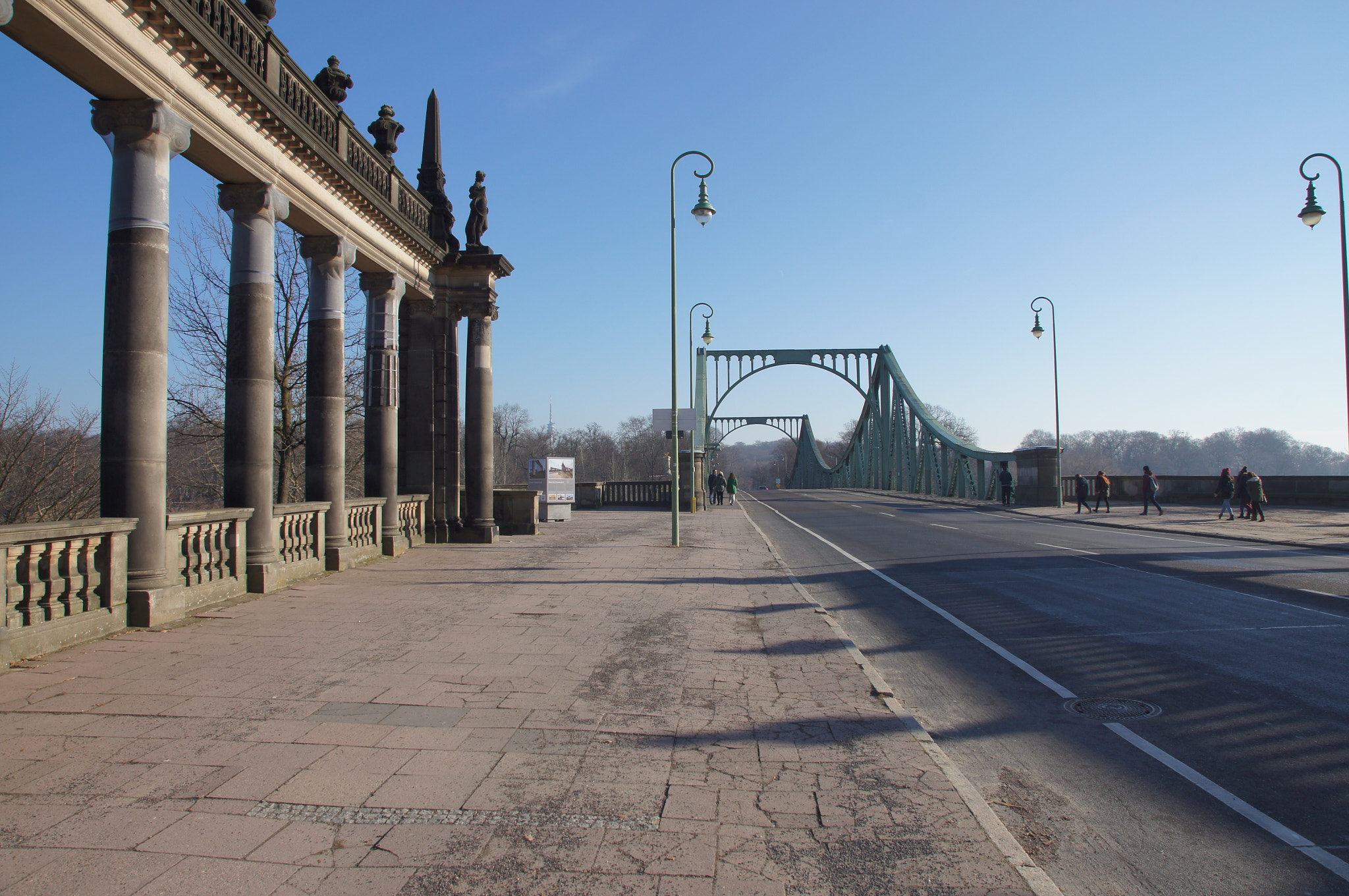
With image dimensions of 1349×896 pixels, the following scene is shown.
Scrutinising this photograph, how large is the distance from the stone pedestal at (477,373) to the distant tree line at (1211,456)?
320 ft

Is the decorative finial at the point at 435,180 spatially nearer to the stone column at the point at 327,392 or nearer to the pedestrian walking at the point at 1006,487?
the stone column at the point at 327,392

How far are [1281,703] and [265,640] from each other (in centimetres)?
797

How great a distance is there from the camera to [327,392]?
12578mm

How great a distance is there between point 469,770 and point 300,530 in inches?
341

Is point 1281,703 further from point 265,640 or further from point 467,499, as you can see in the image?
point 467,499

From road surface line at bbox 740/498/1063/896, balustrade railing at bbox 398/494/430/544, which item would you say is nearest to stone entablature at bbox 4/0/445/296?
balustrade railing at bbox 398/494/430/544

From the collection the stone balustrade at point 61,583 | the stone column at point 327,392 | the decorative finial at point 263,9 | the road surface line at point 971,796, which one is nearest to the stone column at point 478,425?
the stone column at point 327,392

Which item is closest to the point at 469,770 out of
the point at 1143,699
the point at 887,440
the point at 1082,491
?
the point at 1143,699

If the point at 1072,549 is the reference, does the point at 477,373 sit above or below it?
above

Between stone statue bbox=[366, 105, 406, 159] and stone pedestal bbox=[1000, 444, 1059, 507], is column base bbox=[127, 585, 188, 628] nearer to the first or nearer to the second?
stone statue bbox=[366, 105, 406, 159]

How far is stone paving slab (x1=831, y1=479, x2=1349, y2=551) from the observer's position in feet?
61.4

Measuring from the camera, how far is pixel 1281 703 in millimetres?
5586

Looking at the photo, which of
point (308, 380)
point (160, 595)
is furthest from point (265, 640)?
point (308, 380)

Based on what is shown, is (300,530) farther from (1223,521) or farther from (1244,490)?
(1244,490)
